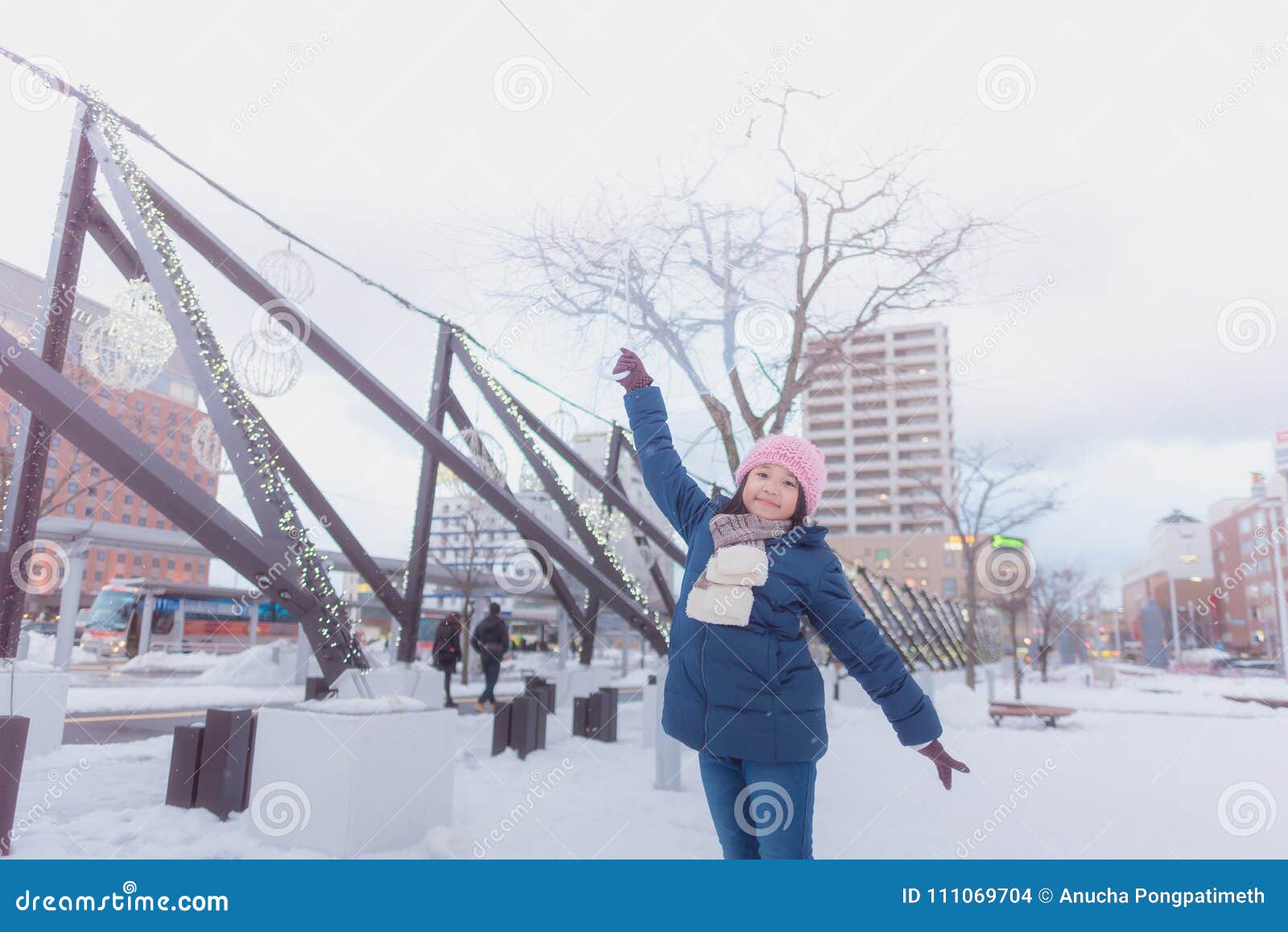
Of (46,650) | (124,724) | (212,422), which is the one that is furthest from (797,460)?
(46,650)

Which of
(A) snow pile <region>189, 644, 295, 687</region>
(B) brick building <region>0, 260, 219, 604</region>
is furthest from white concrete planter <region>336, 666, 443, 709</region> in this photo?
(A) snow pile <region>189, 644, 295, 687</region>

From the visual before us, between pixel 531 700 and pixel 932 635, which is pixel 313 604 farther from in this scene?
pixel 932 635

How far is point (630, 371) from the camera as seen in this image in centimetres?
299

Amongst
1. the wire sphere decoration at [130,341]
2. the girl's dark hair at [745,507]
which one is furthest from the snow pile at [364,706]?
the wire sphere decoration at [130,341]

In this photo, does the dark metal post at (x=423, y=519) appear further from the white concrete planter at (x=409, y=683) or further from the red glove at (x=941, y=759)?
the red glove at (x=941, y=759)

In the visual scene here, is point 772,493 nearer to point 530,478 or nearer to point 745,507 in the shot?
point 745,507

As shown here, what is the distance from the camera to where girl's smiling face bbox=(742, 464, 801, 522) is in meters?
2.68

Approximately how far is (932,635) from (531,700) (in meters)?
33.1

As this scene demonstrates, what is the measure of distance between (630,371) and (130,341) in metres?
5.13

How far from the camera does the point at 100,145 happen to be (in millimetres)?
6152

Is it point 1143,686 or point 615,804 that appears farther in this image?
point 1143,686

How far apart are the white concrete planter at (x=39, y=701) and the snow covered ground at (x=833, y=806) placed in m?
0.18
